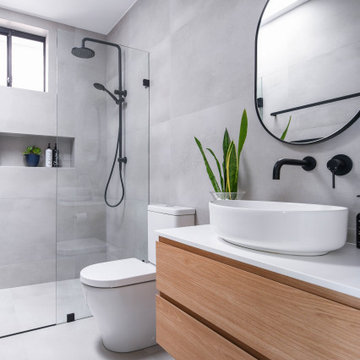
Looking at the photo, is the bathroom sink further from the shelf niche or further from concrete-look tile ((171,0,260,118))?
the shelf niche

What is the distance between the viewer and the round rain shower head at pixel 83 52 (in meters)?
2.12

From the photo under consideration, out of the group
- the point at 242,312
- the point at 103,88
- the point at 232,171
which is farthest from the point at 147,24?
the point at 242,312

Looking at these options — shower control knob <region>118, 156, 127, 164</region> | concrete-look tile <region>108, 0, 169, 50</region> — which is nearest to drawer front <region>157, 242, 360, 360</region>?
shower control knob <region>118, 156, 127, 164</region>

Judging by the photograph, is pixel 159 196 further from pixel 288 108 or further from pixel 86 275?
pixel 288 108

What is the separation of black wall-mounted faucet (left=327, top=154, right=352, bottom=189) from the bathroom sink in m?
0.28

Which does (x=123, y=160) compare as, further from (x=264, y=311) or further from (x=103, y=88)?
(x=264, y=311)

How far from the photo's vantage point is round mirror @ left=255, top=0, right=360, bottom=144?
3.61 ft

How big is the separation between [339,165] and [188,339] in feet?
2.73

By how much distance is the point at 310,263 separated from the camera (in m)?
0.81

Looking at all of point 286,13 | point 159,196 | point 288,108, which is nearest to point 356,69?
point 288,108

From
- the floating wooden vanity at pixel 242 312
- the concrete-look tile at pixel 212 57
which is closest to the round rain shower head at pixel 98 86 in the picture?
the concrete-look tile at pixel 212 57

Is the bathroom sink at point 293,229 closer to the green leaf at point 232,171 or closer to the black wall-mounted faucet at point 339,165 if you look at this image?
the black wall-mounted faucet at point 339,165

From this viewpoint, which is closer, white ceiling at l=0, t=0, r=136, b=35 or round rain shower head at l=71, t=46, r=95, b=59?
round rain shower head at l=71, t=46, r=95, b=59

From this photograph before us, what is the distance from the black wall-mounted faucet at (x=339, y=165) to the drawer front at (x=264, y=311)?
21.3 inches
